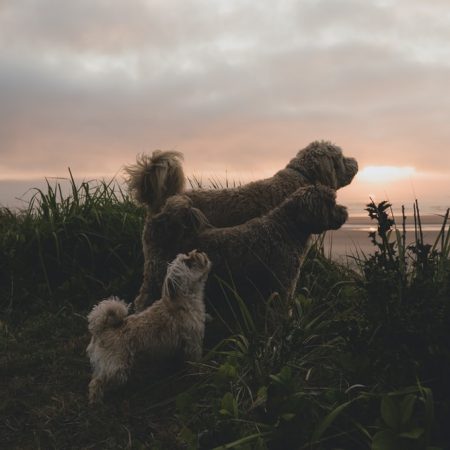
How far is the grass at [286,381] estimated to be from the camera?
137 inches

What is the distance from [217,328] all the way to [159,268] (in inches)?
34.2

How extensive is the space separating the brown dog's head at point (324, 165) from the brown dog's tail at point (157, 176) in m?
1.46

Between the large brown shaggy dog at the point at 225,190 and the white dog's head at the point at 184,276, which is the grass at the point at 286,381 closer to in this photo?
the white dog's head at the point at 184,276

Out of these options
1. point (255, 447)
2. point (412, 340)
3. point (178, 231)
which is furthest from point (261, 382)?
point (178, 231)

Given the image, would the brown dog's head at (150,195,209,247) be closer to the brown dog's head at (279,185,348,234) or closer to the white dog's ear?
the white dog's ear

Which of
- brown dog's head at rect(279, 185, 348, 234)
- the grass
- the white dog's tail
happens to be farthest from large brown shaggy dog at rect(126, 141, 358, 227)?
the white dog's tail

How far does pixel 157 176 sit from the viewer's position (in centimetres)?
624

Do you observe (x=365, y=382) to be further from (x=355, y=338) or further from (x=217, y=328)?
(x=217, y=328)

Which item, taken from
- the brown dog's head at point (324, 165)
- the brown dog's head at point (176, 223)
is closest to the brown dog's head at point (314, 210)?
the brown dog's head at point (176, 223)

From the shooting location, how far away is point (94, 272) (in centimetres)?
807

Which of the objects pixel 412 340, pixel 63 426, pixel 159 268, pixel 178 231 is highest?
pixel 178 231

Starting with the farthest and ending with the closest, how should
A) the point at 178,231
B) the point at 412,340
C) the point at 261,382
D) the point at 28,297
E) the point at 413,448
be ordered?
1. the point at 28,297
2. the point at 178,231
3. the point at 261,382
4. the point at 412,340
5. the point at 413,448

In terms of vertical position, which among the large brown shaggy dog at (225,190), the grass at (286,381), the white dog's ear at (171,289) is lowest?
the grass at (286,381)

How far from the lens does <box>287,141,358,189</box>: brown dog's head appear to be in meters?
6.93
